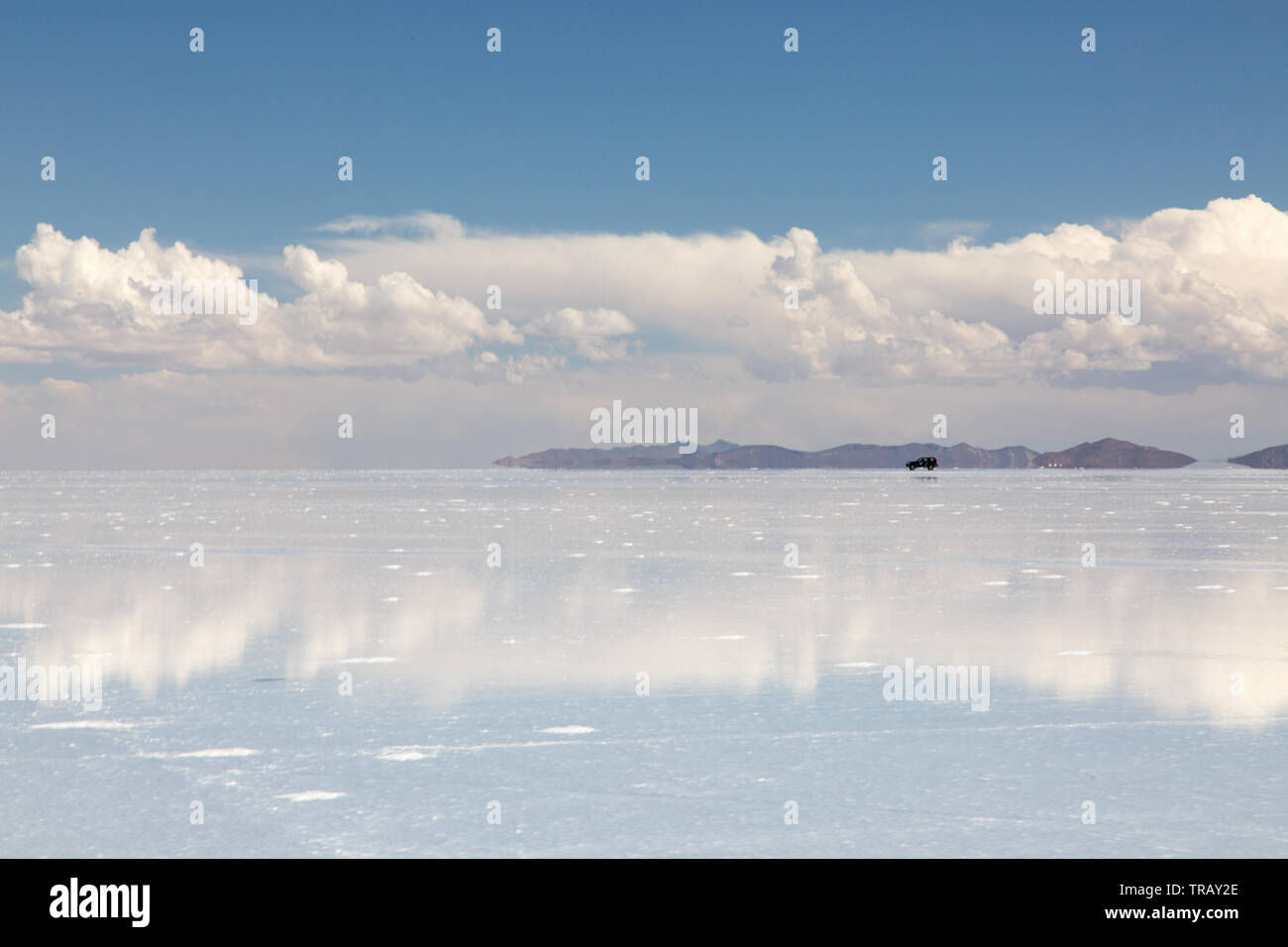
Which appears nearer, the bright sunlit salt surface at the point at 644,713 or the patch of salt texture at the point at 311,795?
the bright sunlit salt surface at the point at 644,713

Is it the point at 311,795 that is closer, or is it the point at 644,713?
the point at 311,795

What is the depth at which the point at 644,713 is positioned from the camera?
9.66 m

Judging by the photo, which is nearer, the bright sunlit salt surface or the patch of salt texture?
the bright sunlit salt surface

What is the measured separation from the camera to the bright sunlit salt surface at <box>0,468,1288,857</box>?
6.70m

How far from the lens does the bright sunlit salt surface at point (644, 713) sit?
264 inches

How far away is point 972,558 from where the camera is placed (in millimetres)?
24391

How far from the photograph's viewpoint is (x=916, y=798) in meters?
7.25

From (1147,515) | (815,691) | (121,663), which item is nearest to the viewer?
(815,691)
